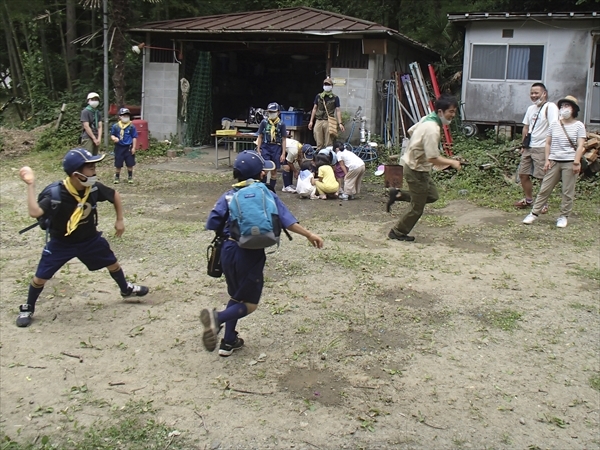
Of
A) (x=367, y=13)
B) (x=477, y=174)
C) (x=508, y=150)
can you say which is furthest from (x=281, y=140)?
(x=367, y=13)

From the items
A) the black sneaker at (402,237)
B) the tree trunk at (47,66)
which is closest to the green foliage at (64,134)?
the tree trunk at (47,66)

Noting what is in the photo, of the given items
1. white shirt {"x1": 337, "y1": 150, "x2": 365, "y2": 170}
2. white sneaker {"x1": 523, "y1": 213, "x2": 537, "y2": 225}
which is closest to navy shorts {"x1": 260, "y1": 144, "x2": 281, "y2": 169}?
white shirt {"x1": 337, "y1": 150, "x2": 365, "y2": 170}

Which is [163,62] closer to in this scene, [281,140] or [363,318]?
[281,140]

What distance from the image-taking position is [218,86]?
65.1ft

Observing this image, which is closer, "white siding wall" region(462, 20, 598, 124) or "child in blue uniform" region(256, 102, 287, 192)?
"child in blue uniform" region(256, 102, 287, 192)

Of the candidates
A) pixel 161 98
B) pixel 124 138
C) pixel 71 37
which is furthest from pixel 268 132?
pixel 71 37

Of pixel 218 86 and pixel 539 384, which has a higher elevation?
pixel 218 86

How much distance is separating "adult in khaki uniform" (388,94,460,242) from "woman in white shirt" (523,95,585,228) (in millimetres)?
1960

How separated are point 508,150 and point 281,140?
514cm

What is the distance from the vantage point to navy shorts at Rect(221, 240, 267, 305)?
15.3 ft

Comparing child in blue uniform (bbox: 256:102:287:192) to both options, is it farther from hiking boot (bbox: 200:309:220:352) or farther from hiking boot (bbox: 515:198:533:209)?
hiking boot (bbox: 200:309:220:352)

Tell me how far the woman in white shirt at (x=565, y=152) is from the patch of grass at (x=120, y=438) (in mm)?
6773

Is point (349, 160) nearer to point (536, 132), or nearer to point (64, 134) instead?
point (536, 132)

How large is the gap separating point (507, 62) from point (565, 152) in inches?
321
